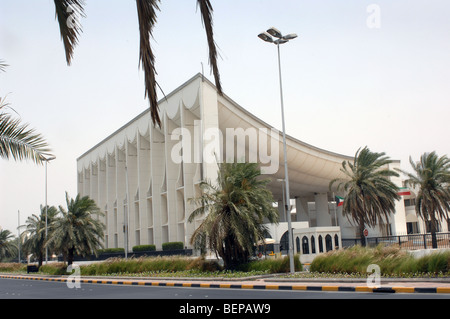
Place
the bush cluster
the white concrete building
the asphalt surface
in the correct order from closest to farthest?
the asphalt surface < the bush cluster < the white concrete building

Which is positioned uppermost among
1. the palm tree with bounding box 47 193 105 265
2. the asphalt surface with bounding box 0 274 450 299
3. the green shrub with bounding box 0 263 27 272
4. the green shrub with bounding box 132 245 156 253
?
the palm tree with bounding box 47 193 105 265

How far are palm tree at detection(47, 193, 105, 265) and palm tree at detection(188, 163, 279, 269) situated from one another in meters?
14.4

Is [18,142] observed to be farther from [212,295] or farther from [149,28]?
[212,295]

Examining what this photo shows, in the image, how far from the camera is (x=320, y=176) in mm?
53750

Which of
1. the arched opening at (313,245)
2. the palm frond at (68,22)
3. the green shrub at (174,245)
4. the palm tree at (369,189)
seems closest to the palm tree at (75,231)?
the green shrub at (174,245)

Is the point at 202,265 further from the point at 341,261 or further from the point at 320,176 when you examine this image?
the point at 320,176

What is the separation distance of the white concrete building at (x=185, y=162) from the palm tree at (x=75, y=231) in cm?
801

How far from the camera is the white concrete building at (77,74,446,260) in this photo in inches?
1528

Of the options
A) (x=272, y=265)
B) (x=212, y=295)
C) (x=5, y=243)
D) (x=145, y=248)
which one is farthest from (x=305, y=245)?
(x=5, y=243)

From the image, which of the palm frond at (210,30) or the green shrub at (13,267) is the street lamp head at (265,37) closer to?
the palm frond at (210,30)

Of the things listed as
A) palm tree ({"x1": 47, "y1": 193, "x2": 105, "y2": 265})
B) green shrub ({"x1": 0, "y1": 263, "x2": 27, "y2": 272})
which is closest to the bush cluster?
palm tree ({"x1": 47, "y1": 193, "x2": 105, "y2": 265})

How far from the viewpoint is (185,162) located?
131ft

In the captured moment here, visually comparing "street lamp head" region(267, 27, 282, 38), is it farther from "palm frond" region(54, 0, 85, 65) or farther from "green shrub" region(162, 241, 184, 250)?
"green shrub" region(162, 241, 184, 250)
